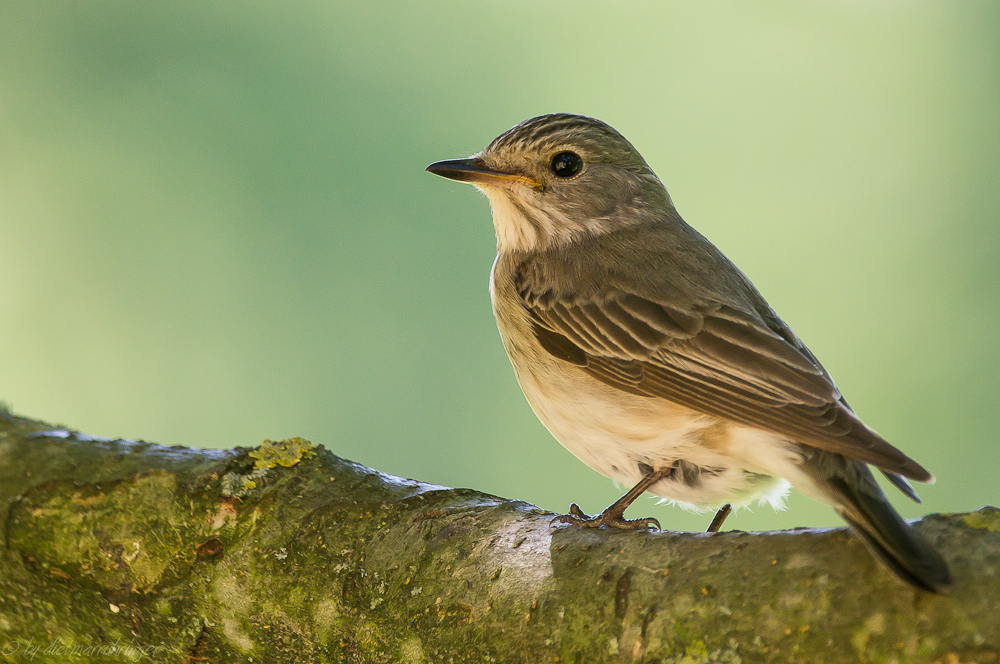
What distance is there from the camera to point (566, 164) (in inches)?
135

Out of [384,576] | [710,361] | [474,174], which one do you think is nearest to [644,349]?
[710,361]

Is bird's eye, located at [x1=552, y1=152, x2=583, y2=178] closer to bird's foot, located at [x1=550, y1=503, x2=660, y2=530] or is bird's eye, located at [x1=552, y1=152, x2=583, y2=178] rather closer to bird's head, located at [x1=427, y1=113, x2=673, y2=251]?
bird's head, located at [x1=427, y1=113, x2=673, y2=251]

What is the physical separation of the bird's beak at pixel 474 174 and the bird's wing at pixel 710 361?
1.75ft

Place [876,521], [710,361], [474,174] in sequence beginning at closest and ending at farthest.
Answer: [876,521] → [710,361] → [474,174]

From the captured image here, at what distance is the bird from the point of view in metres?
2.36

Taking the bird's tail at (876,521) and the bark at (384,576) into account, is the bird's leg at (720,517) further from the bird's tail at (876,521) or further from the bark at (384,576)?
the bark at (384,576)

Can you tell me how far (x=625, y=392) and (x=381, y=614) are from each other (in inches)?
45.1

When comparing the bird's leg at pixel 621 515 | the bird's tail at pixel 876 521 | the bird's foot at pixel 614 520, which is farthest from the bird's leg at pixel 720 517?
the bird's tail at pixel 876 521

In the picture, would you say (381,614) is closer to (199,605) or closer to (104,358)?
(199,605)

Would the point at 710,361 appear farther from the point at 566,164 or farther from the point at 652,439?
the point at 566,164

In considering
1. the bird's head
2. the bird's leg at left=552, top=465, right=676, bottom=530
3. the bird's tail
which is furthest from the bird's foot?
the bird's head

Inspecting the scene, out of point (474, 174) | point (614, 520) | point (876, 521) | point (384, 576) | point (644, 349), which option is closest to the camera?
point (876, 521)

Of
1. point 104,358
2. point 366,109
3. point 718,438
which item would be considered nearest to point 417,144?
point 366,109

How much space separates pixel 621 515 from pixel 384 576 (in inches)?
32.9
